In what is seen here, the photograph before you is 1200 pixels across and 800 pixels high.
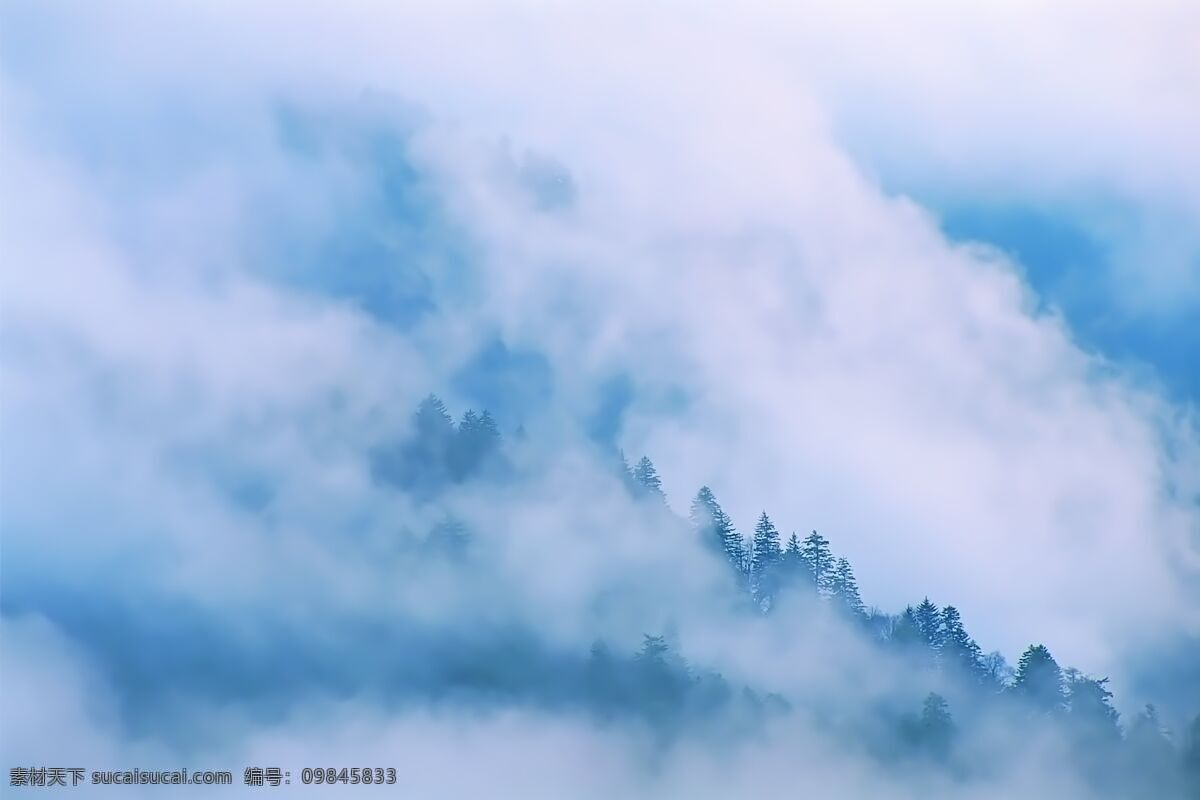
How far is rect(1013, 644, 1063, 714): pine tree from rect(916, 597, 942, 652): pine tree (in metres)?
8.27

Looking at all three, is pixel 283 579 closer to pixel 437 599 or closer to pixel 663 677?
pixel 437 599

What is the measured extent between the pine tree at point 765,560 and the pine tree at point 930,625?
533 inches

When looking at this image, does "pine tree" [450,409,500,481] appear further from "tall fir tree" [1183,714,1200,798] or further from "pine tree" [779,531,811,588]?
"tall fir tree" [1183,714,1200,798]

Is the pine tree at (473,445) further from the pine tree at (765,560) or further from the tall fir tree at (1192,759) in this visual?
the tall fir tree at (1192,759)

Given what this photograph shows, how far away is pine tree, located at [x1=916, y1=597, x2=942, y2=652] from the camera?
12850cm

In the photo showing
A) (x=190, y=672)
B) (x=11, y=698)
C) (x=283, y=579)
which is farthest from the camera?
(x=283, y=579)

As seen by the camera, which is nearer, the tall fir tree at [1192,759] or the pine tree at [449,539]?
the tall fir tree at [1192,759]

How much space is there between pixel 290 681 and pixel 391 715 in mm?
9956

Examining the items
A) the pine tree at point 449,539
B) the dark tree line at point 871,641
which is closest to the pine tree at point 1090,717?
the dark tree line at point 871,641

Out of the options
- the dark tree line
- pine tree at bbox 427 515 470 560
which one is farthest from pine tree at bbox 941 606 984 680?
pine tree at bbox 427 515 470 560

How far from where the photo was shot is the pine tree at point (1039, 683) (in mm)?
120438

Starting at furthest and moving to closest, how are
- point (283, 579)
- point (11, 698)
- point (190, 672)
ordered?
point (283, 579)
point (190, 672)
point (11, 698)

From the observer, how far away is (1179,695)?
139500 millimetres

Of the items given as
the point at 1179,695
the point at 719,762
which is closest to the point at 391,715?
the point at 719,762
